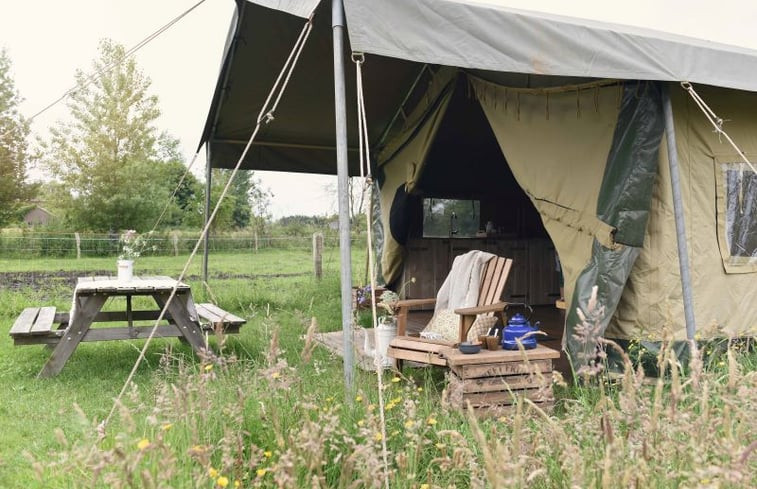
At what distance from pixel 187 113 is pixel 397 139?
19477 millimetres

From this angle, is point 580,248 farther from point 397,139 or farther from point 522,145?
point 397,139

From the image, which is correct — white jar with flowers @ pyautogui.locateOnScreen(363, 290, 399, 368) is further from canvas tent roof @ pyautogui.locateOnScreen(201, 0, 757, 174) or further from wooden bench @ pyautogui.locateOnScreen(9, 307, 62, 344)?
wooden bench @ pyautogui.locateOnScreen(9, 307, 62, 344)

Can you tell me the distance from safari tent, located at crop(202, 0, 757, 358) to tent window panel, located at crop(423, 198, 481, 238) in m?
1.31

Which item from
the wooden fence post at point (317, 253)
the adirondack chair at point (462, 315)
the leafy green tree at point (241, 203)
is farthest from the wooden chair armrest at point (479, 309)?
the leafy green tree at point (241, 203)

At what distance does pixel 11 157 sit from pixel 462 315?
15.6 metres

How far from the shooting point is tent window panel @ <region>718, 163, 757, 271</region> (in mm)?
3621

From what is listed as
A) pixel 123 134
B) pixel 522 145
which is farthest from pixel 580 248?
pixel 123 134

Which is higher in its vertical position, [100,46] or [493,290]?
[100,46]

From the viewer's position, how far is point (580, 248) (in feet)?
11.9

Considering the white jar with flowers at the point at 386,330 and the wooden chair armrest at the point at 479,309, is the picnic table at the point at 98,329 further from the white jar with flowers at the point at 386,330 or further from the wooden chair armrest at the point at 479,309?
the wooden chair armrest at the point at 479,309

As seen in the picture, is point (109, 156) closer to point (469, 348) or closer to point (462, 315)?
point (462, 315)

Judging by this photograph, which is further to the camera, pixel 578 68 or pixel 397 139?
pixel 397 139

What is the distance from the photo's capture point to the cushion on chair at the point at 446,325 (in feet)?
13.1

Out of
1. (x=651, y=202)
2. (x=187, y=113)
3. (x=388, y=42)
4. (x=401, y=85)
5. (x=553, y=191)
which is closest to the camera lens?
(x=388, y=42)
